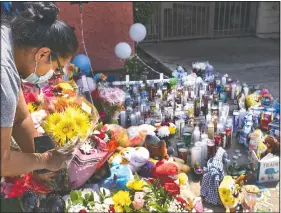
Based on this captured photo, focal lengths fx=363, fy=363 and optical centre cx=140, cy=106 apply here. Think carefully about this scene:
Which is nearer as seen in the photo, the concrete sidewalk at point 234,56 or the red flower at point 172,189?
the red flower at point 172,189

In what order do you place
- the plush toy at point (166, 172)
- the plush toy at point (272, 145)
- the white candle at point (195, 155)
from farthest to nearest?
the plush toy at point (272, 145), the white candle at point (195, 155), the plush toy at point (166, 172)

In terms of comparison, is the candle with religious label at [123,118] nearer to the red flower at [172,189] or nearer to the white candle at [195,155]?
the white candle at [195,155]

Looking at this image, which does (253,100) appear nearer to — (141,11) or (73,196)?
(73,196)

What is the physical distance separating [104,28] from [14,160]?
5.45 metres

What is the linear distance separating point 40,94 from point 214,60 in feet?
17.7

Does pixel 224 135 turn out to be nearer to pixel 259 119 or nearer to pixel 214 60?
pixel 259 119

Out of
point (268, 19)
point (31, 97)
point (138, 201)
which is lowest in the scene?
point (138, 201)

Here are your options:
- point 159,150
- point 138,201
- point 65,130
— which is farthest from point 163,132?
point 65,130

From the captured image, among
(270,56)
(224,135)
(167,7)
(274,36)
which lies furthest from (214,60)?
(224,135)

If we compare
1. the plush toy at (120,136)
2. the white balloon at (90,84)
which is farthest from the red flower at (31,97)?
the white balloon at (90,84)

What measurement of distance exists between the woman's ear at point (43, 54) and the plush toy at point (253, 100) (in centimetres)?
347

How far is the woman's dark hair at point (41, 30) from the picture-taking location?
1758 millimetres

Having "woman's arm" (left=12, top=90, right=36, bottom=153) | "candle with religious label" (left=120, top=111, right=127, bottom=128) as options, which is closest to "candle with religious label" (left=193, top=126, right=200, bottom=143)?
"candle with religious label" (left=120, top=111, right=127, bottom=128)

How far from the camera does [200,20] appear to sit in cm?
1026
